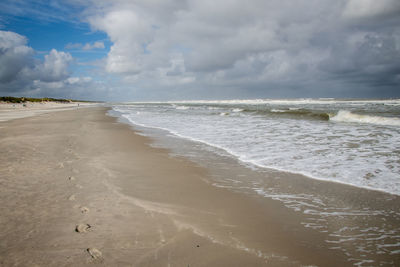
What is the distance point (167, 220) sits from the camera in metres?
3.09

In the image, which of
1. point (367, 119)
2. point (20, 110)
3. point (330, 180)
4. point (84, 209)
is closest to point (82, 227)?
point (84, 209)

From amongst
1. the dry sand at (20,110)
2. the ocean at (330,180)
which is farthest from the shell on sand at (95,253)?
the dry sand at (20,110)

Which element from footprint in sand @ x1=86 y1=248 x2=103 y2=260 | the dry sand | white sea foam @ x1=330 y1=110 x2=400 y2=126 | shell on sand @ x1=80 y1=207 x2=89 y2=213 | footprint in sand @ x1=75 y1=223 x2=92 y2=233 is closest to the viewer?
footprint in sand @ x1=86 y1=248 x2=103 y2=260

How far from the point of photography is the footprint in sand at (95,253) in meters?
2.27

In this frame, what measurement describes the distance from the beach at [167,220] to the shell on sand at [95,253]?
0.03ft

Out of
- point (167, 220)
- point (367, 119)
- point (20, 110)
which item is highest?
point (20, 110)

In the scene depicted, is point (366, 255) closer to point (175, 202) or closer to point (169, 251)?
point (169, 251)

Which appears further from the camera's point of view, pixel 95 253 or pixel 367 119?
pixel 367 119

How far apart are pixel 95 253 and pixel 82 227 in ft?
2.00

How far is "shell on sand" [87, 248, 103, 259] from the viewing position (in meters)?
2.28

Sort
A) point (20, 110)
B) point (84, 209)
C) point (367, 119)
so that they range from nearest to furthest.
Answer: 1. point (84, 209)
2. point (367, 119)
3. point (20, 110)

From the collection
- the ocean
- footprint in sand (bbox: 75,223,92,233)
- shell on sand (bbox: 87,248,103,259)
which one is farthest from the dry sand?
shell on sand (bbox: 87,248,103,259)

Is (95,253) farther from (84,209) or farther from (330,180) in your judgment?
(330,180)

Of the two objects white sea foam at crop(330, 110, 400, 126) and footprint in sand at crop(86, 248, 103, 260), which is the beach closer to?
footprint in sand at crop(86, 248, 103, 260)
